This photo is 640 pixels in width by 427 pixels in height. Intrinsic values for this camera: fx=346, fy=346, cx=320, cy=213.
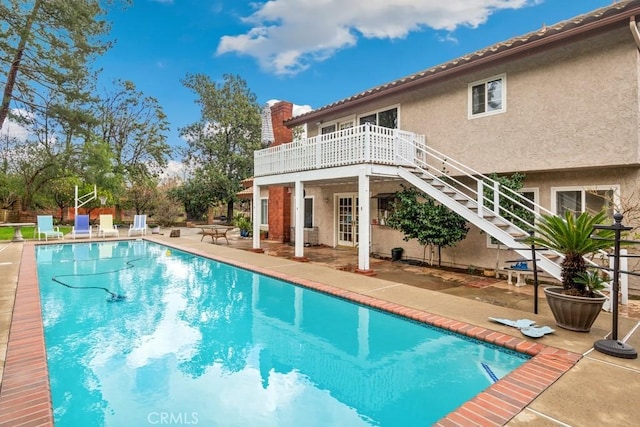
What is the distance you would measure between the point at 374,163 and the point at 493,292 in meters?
4.87

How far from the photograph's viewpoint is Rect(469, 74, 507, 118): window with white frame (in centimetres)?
1032

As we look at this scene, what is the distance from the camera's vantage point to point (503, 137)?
404 inches

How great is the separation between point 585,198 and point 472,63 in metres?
4.88

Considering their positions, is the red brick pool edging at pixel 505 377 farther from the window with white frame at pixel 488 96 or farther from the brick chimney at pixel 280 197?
the brick chimney at pixel 280 197

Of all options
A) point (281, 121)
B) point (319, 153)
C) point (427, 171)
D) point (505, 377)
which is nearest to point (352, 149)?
point (319, 153)

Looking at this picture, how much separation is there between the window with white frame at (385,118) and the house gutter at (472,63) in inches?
34.4

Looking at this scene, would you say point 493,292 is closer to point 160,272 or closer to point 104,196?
point 160,272

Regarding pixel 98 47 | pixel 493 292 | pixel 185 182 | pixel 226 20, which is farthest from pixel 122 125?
pixel 493 292

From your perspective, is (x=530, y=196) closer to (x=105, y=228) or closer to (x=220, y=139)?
(x=105, y=228)

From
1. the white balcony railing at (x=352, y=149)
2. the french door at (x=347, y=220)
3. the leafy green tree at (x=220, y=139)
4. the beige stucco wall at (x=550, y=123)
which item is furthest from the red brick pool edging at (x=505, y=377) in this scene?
the leafy green tree at (x=220, y=139)

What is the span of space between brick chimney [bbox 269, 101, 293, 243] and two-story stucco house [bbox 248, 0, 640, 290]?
16.6ft

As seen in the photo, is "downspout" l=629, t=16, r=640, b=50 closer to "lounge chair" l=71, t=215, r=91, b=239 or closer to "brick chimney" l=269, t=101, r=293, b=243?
"brick chimney" l=269, t=101, r=293, b=243

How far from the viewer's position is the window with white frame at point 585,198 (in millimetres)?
8750

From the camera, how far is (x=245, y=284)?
10336mm
